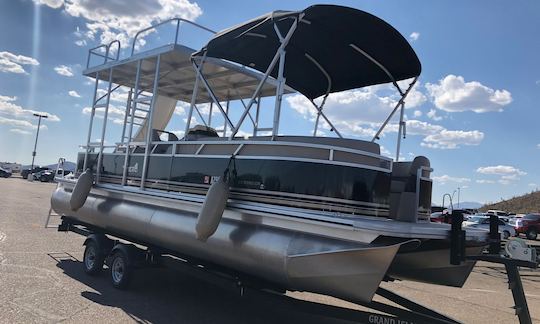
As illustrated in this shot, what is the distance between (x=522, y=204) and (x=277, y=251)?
58.2m

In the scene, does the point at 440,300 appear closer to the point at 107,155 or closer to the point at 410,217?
the point at 410,217

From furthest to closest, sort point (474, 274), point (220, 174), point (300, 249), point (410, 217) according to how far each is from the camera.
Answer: point (474, 274)
point (220, 174)
point (410, 217)
point (300, 249)

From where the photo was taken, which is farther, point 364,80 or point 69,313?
point 364,80

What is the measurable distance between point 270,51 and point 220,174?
2120 millimetres

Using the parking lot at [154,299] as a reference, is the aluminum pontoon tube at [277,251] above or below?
above

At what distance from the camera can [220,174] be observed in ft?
19.0

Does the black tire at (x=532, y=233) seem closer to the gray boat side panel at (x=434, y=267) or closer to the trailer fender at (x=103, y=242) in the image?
the gray boat side panel at (x=434, y=267)

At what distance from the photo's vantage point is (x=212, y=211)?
17.3 ft

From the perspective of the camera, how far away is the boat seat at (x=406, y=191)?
17.5 ft

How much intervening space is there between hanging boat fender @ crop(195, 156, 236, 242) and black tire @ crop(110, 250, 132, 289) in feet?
6.89

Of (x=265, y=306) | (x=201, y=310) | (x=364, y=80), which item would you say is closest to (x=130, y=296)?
(x=201, y=310)

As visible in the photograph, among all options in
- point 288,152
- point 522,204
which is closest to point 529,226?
point 288,152

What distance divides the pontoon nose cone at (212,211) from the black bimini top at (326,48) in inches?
75.2

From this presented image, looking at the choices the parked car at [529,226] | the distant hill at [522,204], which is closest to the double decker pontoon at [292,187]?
the parked car at [529,226]
